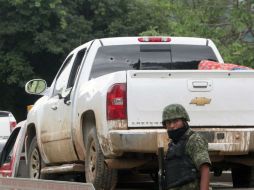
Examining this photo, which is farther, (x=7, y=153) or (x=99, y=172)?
(x=7, y=153)

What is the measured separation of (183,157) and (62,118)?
4.04m

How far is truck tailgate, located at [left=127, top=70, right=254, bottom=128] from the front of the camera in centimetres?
802

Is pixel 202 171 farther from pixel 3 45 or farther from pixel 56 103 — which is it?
pixel 3 45

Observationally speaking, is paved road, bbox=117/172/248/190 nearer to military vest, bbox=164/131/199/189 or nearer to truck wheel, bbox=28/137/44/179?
truck wheel, bbox=28/137/44/179

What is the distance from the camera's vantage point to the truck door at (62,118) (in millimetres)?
9638

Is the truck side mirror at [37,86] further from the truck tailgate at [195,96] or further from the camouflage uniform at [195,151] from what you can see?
the camouflage uniform at [195,151]

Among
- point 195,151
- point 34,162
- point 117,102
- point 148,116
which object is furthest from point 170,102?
point 34,162

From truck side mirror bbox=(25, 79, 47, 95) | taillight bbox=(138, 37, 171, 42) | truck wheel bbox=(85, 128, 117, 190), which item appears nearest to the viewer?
truck wheel bbox=(85, 128, 117, 190)

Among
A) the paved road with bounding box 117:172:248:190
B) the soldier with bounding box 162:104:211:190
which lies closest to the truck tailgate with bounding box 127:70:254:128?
the soldier with bounding box 162:104:211:190

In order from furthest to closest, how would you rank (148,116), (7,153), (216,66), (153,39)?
(7,153) → (153,39) → (216,66) → (148,116)

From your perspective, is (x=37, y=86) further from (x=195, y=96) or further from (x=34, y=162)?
(x=195, y=96)

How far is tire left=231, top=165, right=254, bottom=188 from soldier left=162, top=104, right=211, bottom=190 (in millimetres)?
3387

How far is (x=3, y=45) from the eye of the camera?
107 feet

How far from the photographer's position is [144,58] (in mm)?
9672
